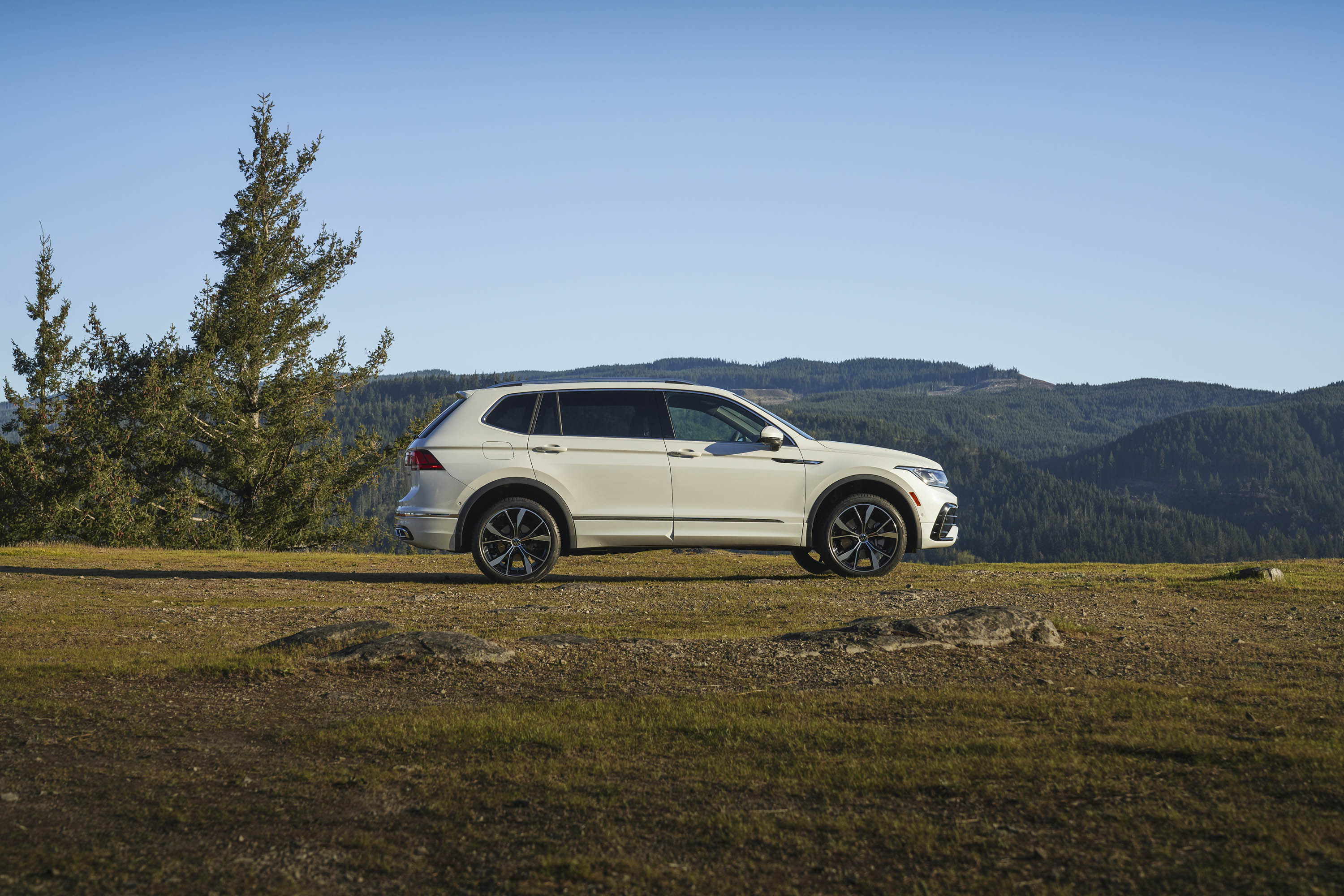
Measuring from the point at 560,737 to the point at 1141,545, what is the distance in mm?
170721

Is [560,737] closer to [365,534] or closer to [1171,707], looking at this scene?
[1171,707]

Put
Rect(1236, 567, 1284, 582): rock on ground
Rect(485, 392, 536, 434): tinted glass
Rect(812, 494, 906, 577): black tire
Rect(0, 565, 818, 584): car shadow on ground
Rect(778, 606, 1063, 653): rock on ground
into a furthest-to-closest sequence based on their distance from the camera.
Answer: Rect(0, 565, 818, 584): car shadow on ground → Rect(1236, 567, 1284, 582): rock on ground → Rect(812, 494, 906, 577): black tire → Rect(485, 392, 536, 434): tinted glass → Rect(778, 606, 1063, 653): rock on ground

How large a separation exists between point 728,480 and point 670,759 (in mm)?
6314

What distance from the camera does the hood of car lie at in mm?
10977

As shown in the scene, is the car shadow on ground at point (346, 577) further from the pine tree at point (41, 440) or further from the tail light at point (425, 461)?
the pine tree at point (41, 440)

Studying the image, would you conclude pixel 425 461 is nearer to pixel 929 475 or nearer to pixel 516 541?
pixel 516 541

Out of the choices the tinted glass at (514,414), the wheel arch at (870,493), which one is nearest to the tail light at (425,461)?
the tinted glass at (514,414)

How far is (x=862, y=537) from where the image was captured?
36.7 feet

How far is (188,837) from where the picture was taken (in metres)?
3.51

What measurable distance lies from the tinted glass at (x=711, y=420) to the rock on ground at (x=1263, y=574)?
18.2 feet

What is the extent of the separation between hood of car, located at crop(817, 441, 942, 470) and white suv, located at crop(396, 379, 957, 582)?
3cm

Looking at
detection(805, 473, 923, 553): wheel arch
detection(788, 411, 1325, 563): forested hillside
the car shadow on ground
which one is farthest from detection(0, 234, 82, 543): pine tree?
detection(788, 411, 1325, 563): forested hillside

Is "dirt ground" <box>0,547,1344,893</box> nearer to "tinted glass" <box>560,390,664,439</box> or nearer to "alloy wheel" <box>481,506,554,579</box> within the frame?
"alloy wheel" <box>481,506,554,579</box>

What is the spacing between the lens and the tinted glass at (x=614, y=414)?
35.0ft
